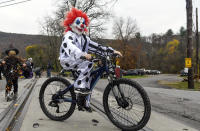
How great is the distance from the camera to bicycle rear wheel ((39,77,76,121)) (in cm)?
331

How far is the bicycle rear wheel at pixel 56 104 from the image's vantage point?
3309mm

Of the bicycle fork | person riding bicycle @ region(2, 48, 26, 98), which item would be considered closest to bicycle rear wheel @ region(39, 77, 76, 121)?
the bicycle fork

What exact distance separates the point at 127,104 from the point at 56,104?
1269 mm

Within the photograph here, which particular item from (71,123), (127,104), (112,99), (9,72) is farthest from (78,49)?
(9,72)

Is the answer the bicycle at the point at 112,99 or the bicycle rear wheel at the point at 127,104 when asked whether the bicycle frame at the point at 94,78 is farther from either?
the bicycle rear wheel at the point at 127,104

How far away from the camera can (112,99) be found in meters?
2.93

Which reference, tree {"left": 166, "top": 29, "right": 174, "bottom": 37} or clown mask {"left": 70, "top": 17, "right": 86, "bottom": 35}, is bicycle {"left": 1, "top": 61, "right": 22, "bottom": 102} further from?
tree {"left": 166, "top": 29, "right": 174, "bottom": 37}

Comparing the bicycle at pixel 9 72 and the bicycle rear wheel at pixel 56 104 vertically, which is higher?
the bicycle at pixel 9 72

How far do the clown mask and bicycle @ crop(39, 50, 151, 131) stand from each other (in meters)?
0.66

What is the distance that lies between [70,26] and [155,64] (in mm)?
66744

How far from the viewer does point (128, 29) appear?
49.8 metres

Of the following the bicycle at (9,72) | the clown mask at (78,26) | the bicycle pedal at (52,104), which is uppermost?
the clown mask at (78,26)

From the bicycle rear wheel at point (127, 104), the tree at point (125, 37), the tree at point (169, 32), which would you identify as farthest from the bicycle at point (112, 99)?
the tree at point (169, 32)

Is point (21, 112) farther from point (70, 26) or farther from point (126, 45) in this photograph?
point (126, 45)
